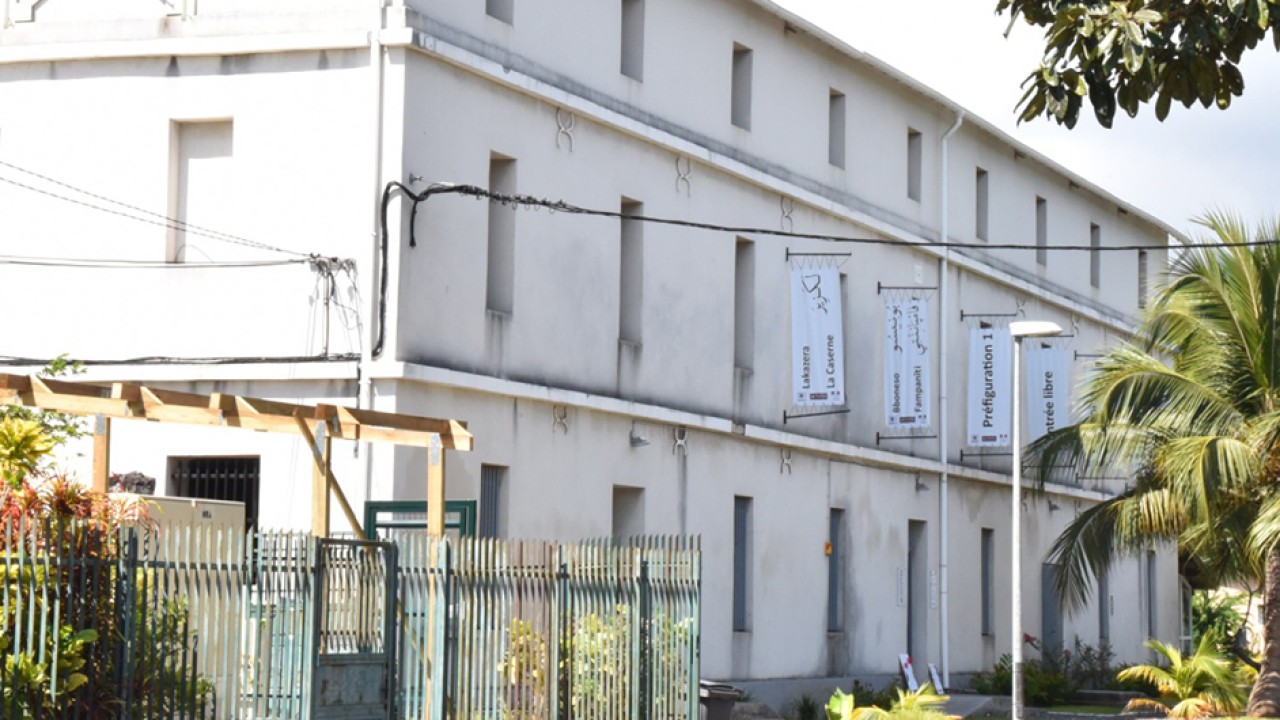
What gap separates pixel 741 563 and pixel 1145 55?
1837 cm

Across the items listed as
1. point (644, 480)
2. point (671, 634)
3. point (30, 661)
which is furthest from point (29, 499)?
point (644, 480)

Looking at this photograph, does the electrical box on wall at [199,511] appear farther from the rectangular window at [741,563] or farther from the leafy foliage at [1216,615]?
the leafy foliage at [1216,615]

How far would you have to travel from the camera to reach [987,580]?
38.7 metres

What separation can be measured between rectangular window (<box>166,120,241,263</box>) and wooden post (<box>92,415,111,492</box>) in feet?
17.8

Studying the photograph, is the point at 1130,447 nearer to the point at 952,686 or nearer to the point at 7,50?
the point at 952,686

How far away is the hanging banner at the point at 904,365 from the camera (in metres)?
33.1

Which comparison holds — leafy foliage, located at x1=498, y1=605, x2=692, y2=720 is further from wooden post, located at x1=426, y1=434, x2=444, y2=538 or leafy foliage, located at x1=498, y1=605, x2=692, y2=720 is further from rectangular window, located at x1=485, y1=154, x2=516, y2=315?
rectangular window, located at x1=485, y1=154, x2=516, y2=315

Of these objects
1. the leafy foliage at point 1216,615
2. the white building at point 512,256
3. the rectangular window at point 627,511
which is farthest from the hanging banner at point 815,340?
the leafy foliage at point 1216,615

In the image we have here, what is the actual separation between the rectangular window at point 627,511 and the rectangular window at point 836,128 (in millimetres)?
8588

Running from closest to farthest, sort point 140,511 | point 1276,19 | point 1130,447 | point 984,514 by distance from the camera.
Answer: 1. point 1276,19
2. point 140,511
3. point 1130,447
4. point 984,514

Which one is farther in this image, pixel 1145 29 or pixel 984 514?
pixel 984 514

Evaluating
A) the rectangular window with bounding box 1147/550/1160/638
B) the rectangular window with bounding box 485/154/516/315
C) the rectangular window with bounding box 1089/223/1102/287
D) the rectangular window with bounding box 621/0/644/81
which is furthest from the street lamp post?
the rectangular window with bounding box 1147/550/1160/638

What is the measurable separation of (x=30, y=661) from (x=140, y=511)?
2016 mm

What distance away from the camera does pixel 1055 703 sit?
3803 centimetres
